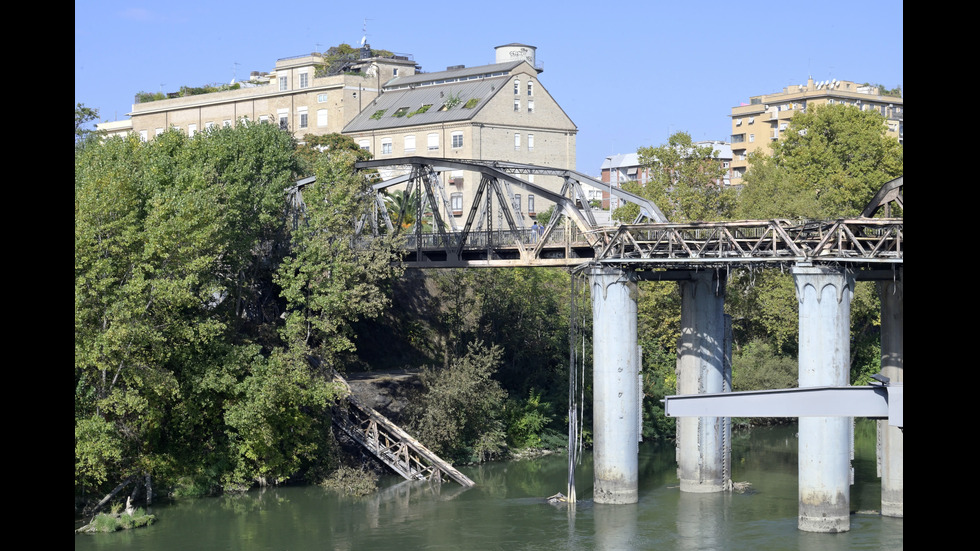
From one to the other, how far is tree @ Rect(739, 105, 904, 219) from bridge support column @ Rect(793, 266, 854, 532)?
25.2 metres

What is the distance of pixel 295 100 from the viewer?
320 ft

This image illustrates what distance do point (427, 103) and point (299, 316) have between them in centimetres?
5098

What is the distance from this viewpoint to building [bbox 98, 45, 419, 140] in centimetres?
9556

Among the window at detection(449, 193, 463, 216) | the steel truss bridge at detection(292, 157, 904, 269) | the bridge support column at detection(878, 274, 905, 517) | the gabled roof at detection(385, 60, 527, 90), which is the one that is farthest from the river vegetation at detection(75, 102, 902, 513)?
the gabled roof at detection(385, 60, 527, 90)

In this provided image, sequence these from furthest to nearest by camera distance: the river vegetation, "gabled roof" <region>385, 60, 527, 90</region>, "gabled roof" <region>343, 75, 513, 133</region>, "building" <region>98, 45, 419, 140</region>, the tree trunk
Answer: "building" <region>98, 45, 419, 140</region>
"gabled roof" <region>385, 60, 527, 90</region>
"gabled roof" <region>343, 75, 513, 133</region>
the tree trunk
the river vegetation

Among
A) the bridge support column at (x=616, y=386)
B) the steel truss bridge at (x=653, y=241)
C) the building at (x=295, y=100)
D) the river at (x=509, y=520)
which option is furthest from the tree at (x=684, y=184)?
the building at (x=295, y=100)

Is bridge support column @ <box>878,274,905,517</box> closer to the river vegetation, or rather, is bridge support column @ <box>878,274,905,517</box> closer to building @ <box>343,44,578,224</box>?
the river vegetation

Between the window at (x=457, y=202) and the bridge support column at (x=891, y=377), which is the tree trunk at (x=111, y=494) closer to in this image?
the bridge support column at (x=891, y=377)

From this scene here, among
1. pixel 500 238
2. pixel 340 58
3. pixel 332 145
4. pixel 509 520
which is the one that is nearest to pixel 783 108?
pixel 340 58

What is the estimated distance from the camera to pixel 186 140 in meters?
46.9

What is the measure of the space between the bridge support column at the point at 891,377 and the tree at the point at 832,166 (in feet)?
73.3

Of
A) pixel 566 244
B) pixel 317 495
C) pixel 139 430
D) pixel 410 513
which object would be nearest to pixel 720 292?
pixel 566 244

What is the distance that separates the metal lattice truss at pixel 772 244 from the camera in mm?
31562
